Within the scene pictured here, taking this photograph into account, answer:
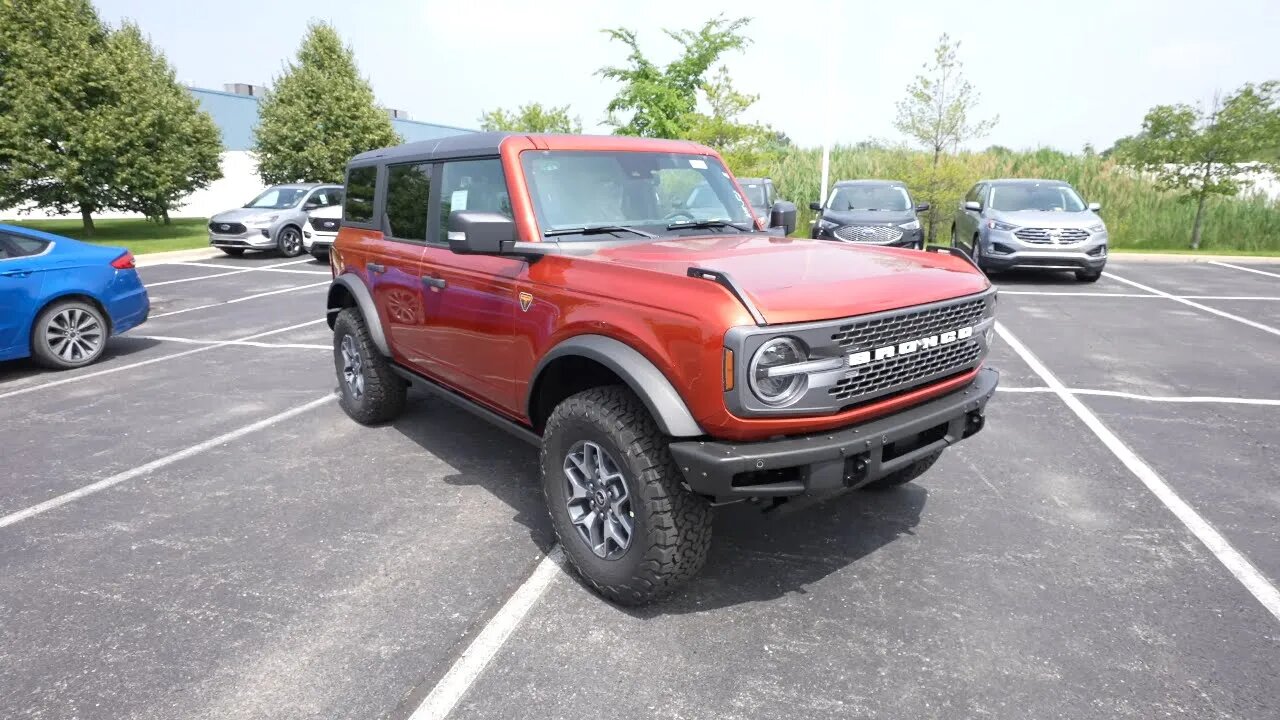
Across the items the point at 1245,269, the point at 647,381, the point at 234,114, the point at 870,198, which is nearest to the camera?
the point at 647,381

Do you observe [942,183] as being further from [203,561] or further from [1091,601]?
[203,561]

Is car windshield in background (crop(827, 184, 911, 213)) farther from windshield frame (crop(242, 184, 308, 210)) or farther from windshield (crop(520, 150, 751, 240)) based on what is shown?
windshield frame (crop(242, 184, 308, 210))

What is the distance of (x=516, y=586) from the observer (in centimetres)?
338

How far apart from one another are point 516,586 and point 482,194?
2.01 metres

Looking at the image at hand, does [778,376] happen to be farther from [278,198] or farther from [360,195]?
[278,198]

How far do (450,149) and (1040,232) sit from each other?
433 inches

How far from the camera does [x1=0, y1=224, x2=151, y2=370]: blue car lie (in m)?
7.12

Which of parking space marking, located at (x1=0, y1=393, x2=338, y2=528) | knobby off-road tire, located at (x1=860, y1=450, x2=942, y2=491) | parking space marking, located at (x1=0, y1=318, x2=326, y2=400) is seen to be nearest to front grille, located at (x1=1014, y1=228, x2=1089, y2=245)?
knobby off-road tire, located at (x1=860, y1=450, x2=942, y2=491)

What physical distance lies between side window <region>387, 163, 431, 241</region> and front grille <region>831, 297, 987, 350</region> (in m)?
2.81

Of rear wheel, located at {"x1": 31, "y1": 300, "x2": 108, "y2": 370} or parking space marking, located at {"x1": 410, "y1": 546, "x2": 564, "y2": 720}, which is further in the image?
rear wheel, located at {"x1": 31, "y1": 300, "x2": 108, "y2": 370}

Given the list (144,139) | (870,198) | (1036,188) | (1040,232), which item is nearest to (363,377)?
(1040,232)

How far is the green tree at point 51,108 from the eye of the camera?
1942cm

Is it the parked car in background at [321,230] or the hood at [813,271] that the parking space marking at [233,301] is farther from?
the hood at [813,271]

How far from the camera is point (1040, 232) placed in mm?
12430
